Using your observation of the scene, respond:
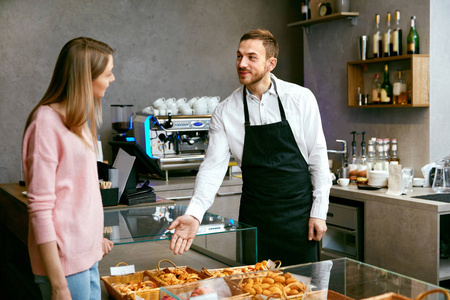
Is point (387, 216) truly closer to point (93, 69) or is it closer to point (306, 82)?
point (306, 82)

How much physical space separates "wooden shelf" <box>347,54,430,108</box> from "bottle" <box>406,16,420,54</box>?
0.25ft

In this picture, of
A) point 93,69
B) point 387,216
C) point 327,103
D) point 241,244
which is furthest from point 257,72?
point 327,103

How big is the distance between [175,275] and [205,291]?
593 millimetres

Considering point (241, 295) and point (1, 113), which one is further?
point (1, 113)

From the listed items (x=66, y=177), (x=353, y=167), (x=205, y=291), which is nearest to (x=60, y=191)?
(x=66, y=177)

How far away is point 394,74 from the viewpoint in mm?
4488

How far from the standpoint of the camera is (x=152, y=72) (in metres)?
5.25

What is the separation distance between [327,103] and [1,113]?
3.08 m

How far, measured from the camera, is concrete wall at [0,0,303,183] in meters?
4.68

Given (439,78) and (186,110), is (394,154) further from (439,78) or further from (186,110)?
(186,110)

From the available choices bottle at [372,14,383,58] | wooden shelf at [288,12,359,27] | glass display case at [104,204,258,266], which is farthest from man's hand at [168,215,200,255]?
wooden shelf at [288,12,359,27]

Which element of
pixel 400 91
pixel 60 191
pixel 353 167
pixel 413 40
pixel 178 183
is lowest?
pixel 178 183

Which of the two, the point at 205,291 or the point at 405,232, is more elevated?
the point at 205,291

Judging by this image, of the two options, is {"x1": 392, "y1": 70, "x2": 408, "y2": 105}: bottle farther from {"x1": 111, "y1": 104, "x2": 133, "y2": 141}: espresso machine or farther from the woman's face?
the woman's face
